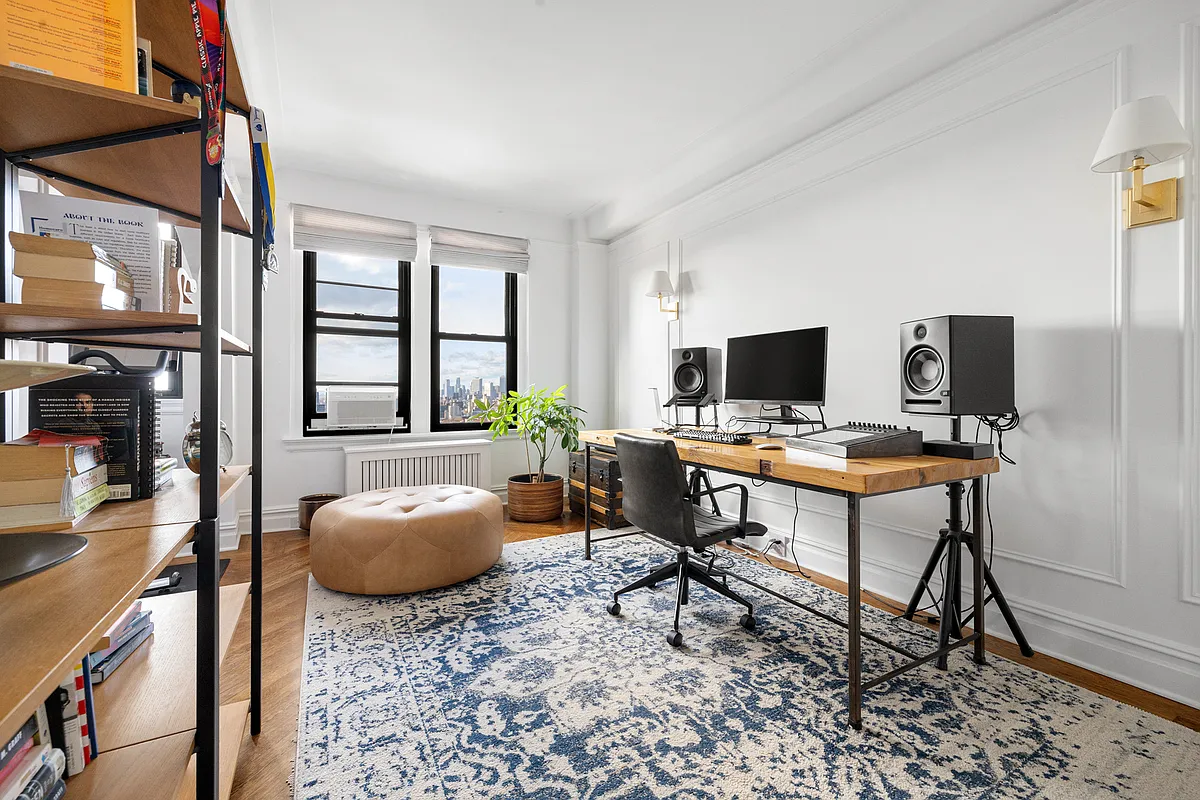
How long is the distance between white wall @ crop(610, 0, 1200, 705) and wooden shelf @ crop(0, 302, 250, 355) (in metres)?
2.85

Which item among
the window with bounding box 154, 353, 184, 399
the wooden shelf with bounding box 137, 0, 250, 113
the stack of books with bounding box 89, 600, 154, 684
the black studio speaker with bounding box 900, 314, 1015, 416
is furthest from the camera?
the window with bounding box 154, 353, 184, 399

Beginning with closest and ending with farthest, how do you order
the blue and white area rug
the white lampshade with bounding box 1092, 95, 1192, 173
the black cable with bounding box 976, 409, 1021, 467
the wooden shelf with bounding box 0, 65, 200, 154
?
the wooden shelf with bounding box 0, 65, 200, 154 < the blue and white area rug < the white lampshade with bounding box 1092, 95, 1192, 173 < the black cable with bounding box 976, 409, 1021, 467

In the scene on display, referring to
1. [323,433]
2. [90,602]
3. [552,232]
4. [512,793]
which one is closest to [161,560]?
[90,602]

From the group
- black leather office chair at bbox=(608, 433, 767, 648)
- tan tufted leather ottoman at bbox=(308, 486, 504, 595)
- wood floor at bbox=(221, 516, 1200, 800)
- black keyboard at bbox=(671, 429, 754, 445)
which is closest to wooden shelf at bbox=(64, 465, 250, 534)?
wood floor at bbox=(221, 516, 1200, 800)

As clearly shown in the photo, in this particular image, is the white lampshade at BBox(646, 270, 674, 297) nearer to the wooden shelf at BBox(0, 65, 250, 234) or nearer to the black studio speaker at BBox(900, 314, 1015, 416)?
the black studio speaker at BBox(900, 314, 1015, 416)

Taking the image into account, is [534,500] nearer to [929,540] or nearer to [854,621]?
[929,540]

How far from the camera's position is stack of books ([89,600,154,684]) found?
128 cm

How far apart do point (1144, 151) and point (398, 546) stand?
3374 mm

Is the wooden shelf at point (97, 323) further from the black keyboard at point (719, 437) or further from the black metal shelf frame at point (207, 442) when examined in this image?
the black keyboard at point (719, 437)

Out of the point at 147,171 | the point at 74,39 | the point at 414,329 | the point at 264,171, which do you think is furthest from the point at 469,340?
the point at 74,39

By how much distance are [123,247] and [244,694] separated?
5.22ft

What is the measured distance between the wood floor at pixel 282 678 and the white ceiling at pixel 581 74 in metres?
2.58

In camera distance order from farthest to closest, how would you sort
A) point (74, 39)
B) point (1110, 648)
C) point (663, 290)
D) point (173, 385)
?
point (663, 290) < point (173, 385) < point (1110, 648) < point (74, 39)

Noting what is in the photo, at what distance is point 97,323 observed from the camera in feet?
3.07
